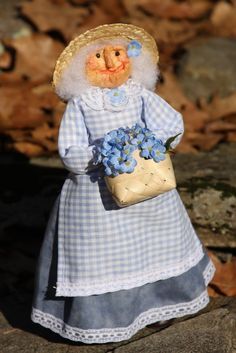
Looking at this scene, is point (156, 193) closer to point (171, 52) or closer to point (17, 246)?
point (17, 246)

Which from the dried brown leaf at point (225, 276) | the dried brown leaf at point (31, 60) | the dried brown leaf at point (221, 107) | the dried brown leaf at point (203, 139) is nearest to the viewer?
the dried brown leaf at point (225, 276)

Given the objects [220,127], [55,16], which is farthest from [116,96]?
[55,16]

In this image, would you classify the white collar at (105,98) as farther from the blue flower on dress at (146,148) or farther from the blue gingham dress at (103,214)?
the blue flower on dress at (146,148)

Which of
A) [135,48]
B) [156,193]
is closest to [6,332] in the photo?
[156,193]

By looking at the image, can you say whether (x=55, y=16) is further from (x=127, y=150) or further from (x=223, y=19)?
(x=127, y=150)

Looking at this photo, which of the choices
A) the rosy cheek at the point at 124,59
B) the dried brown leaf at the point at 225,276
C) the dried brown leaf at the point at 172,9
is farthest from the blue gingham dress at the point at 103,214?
the dried brown leaf at the point at 172,9
